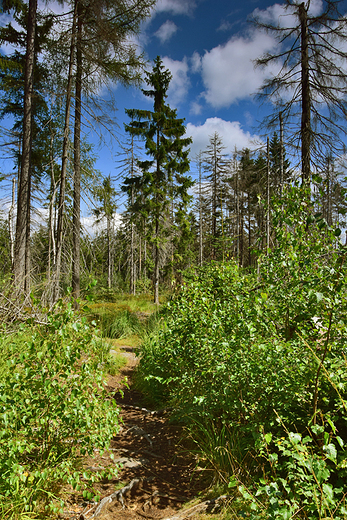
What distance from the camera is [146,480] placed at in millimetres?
2826

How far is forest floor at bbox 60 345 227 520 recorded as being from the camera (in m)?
2.35

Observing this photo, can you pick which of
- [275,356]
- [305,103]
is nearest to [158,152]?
[305,103]

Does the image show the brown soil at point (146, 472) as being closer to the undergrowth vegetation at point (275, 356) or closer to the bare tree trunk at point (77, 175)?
the undergrowth vegetation at point (275, 356)

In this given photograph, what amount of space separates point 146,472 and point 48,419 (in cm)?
141

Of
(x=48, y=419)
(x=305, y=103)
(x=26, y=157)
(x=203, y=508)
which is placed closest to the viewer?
(x=48, y=419)

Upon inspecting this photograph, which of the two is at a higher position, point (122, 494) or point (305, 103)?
point (305, 103)

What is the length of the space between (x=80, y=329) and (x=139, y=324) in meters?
6.55

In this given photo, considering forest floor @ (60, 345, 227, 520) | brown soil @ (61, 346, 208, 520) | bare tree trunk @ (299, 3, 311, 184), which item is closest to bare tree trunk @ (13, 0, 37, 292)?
brown soil @ (61, 346, 208, 520)

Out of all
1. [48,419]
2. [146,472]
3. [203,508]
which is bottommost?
[146,472]

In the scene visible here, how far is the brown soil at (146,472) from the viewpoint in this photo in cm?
239

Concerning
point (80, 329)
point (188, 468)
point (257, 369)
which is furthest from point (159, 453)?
point (80, 329)

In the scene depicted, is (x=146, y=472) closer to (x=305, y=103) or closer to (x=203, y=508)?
(x=203, y=508)

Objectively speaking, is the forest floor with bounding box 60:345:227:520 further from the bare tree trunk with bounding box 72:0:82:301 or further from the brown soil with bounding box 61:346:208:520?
the bare tree trunk with bounding box 72:0:82:301

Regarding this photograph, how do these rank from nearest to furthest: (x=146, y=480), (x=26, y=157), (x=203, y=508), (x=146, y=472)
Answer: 1. (x=203, y=508)
2. (x=146, y=480)
3. (x=146, y=472)
4. (x=26, y=157)
